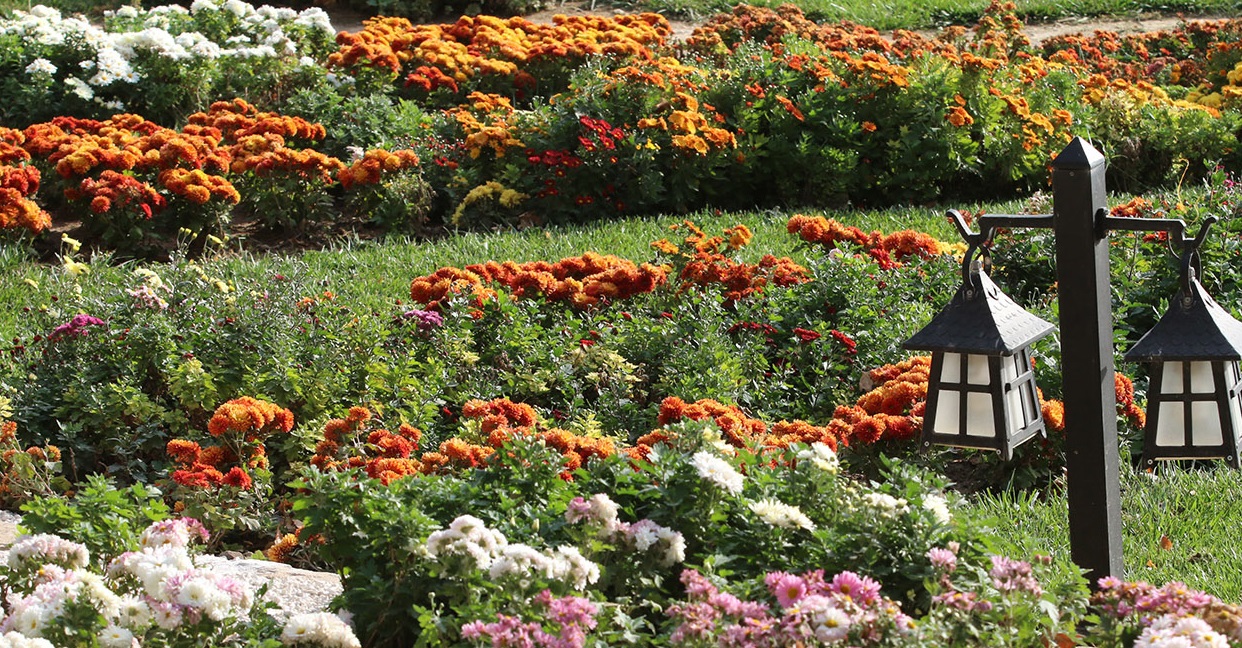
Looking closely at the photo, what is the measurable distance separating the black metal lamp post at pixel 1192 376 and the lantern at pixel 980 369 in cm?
25

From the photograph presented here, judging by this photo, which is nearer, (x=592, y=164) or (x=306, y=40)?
(x=592, y=164)

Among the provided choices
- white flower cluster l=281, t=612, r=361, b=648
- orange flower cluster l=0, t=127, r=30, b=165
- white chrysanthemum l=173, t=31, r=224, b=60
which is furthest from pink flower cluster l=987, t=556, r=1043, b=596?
white chrysanthemum l=173, t=31, r=224, b=60

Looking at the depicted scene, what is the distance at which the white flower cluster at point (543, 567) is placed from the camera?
2859 millimetres

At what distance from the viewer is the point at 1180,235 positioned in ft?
9.16

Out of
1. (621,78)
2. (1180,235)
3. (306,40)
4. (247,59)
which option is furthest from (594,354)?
(306,40)

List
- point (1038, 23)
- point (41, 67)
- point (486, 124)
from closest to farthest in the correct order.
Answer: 1. point (486, 124)
2. point (41, 67)
3. point (1038, 23)

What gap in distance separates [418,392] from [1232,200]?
3988 mm

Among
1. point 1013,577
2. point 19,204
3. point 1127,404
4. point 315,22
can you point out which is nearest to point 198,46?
point 315,22

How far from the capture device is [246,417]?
4734 mm

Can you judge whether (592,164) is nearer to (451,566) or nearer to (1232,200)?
(1232,200)

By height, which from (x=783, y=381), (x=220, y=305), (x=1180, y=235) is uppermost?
(x=1180, y=235)

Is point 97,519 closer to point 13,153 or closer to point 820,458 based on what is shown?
point 820,458

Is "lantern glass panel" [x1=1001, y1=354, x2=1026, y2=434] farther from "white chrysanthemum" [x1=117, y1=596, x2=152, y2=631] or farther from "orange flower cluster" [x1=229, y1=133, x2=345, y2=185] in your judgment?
"orange flower cluster" [x1=229, y1=133, x2=345, y2=185]

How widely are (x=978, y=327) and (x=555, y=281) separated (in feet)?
11.4
